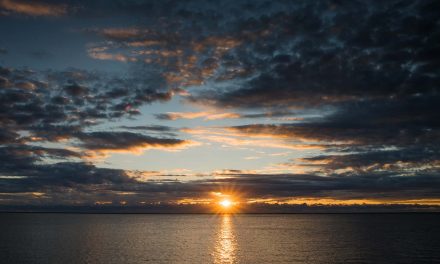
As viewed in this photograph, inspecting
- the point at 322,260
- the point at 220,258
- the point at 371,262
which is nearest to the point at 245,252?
the point at 220,258

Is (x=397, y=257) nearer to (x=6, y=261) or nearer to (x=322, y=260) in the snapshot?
(x=322, y=260)

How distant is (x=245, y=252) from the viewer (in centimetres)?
10900

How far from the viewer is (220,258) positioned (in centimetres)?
9662

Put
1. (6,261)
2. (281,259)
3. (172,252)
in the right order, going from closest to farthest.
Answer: (6,261) < (281,259) < (172,252)

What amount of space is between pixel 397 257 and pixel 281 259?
27433 mm

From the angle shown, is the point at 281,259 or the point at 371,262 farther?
the point at 281,259

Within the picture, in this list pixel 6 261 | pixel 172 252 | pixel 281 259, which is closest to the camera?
pixel 6 261

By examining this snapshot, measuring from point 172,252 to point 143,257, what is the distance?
12750 millimetres

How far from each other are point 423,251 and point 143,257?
239 ft

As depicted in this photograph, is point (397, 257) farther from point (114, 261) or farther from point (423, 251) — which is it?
point (114, 261)

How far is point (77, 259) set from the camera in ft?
294

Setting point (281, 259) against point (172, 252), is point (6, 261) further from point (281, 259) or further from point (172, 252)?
point (281, 259)

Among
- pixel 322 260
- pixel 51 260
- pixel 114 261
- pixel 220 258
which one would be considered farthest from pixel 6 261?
pixel 322 260

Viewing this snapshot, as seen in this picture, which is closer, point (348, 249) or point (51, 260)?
point (51, 260)
